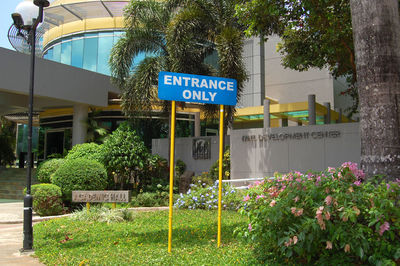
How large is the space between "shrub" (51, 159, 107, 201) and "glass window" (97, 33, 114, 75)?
11.1 meters

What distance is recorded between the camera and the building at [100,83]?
2069 cm

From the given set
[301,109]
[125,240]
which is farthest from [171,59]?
[125,240]

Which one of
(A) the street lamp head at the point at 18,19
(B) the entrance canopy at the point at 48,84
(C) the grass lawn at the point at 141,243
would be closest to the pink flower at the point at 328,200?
(C) the grass lawn at the point at 141,243

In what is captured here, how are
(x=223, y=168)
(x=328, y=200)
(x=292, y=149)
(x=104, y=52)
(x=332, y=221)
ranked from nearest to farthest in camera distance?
(x=328, y=200) < (x=332, y=221) < (x=292, y=149) < (x=223, y=168) < (x=104, y=52)

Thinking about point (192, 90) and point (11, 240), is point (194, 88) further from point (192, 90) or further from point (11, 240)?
point (11, 240)

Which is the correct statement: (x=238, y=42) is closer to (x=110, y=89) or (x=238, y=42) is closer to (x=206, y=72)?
(x=206, y=72)

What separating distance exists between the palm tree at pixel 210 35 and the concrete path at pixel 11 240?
27.1 feet

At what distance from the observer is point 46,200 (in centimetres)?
1206

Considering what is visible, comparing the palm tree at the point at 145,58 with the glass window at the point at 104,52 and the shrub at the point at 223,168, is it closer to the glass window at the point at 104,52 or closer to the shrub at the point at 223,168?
the shrub at the point at 223,168

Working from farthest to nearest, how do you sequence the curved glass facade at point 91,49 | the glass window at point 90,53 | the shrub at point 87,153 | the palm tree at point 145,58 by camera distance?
the glass window at point 90,53 → the curved glass facade at point 91,49 → the shrub at point 87,153 → the palm tree at point 145,58

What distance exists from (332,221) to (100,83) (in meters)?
17.8

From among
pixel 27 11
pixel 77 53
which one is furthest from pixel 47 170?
pixel 77 53

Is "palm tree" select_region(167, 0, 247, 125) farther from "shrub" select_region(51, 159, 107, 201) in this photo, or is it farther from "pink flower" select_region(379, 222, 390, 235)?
"pink flower" select_region(379, 222, 390, 235)

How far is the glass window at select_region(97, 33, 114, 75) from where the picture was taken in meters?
23.9
